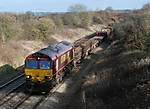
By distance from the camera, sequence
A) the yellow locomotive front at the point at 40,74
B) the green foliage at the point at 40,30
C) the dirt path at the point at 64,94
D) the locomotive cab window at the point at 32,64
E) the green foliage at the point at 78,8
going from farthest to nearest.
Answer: the green foliage at the point at 78,8
the green foliage at the point at 40,30
the locomotive cab window at the point at 32,64
the yellow locomotive front at the point at 40,74
the dirt path at the point at 64,94

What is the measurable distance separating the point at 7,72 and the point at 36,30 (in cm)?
2087

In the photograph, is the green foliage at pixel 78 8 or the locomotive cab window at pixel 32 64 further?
the green foliage at pixel 78 8

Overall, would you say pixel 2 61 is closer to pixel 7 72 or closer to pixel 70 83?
pixel 7 72

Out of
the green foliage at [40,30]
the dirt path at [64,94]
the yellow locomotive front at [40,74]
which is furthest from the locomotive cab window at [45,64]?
the green foliage at [40,30]

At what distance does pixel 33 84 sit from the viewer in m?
20.1

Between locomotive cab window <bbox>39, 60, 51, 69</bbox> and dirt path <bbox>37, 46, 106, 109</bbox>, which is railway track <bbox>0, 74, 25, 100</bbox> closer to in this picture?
locomotive cab window <bbox>39, 60, 51, 69</bbox>

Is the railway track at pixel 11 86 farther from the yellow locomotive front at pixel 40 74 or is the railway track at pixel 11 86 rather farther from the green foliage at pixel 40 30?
the green foliage at pixel 40 30

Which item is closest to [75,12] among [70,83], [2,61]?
[2,61]

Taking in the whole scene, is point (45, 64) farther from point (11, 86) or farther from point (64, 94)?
point (11, 86)

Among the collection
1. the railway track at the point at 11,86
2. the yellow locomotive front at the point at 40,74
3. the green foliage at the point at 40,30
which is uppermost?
the green foliage at the point at 40,30

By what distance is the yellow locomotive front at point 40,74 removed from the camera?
20141mm

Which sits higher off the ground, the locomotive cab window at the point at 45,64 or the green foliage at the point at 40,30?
the green foliage at the point at 40,30

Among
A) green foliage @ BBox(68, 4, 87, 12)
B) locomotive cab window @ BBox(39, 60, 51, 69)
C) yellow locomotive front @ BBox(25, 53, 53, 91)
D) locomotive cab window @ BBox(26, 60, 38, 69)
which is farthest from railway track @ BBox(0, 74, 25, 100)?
green foliage @ BBox(68, 4, 87, 12)

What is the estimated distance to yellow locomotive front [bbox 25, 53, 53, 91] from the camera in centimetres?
2014
